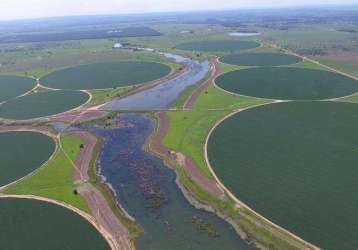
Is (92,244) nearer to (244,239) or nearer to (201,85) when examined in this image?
(244,239)

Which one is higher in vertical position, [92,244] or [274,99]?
[274,99]

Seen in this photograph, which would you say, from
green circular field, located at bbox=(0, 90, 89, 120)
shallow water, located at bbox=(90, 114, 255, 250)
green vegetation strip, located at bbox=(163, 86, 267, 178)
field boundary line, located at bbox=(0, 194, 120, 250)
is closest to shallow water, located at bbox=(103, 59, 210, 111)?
green vegetation strip, located at bbox=(163, 86, 267, 178)

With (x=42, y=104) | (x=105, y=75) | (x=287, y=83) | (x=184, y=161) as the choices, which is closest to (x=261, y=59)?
(x=287, y=83)

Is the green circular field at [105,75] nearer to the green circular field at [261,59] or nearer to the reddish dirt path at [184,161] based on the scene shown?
the green circular field at [261,59]

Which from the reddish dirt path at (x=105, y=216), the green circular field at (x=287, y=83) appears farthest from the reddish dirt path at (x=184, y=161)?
the green circular field at (x=287, y=83)

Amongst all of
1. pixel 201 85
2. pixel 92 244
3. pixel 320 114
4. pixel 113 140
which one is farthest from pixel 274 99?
pixel 92 244

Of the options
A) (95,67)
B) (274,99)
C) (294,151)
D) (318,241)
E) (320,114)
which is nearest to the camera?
(318,241)
